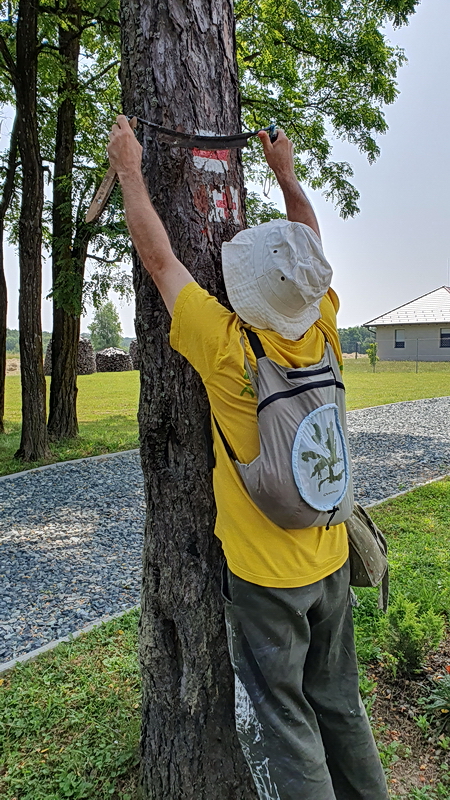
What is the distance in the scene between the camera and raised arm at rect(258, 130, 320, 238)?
221 centimetres

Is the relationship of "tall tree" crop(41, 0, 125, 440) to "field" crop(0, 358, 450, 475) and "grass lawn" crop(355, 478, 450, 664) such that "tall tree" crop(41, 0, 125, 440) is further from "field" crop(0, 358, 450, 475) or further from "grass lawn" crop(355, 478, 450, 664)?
"grass lawn" crop(355, 478, 450, 664)

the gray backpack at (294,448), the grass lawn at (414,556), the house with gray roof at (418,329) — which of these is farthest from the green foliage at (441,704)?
the house with gray roof at (418,329)

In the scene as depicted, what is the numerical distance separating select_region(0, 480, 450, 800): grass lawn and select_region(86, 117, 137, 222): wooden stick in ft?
7.33

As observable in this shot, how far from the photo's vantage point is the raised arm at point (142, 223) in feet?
5.87

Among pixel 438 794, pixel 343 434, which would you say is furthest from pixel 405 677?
pixel 343 434

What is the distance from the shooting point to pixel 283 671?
1.71 m

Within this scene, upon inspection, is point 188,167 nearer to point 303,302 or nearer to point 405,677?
point 303,302

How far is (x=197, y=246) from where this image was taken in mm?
2082

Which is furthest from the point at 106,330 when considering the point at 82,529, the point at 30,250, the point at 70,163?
the point at 82,529

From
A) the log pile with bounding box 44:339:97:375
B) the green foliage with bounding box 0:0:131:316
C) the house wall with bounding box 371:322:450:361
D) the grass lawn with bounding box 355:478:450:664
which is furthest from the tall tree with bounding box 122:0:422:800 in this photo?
the house wall with bounding box 371:322:450:361

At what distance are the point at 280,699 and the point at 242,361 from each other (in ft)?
3.16

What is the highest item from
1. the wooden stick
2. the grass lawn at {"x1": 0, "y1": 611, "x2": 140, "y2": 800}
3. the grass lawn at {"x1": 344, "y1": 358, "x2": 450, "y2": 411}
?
the wooden stick

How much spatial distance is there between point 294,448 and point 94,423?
477 inches

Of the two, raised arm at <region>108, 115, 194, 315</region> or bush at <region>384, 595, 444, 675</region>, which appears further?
bush at <region>384, 595, 444, 675</region>
